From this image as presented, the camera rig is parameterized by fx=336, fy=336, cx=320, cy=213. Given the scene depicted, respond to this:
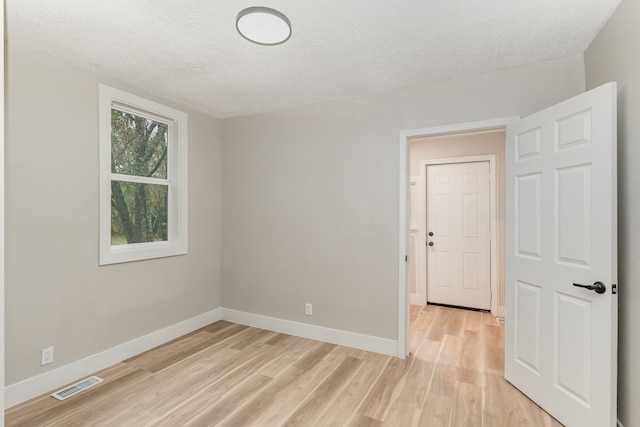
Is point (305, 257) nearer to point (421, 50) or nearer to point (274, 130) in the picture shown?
point (274, 130)

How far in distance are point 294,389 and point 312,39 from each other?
8.31 feet

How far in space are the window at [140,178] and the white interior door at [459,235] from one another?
3372 mm

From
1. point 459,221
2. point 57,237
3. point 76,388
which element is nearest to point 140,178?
point 57,237

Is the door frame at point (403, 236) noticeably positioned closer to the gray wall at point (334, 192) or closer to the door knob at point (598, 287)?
the gray wall at point (334, 192)

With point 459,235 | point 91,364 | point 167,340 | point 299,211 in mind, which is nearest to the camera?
point 91,364

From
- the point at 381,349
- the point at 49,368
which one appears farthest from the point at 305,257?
the point at 49,368

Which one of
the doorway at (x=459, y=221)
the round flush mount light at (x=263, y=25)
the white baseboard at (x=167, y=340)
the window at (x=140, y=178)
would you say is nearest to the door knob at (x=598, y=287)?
the white baseboard at (x=167, y=340)

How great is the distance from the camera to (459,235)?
4699mm

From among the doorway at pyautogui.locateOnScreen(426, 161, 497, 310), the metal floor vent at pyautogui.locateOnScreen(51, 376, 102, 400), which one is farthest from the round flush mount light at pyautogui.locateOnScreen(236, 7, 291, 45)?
the doorway at pyautogui.locateOnScreen(426, 161, 497, 310)

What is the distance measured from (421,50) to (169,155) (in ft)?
8.79

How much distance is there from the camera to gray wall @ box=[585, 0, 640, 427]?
180 centimetres

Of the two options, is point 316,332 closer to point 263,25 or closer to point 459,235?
point 459,235

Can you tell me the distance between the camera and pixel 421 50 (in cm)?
242

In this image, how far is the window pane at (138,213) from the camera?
3102 millimetres
